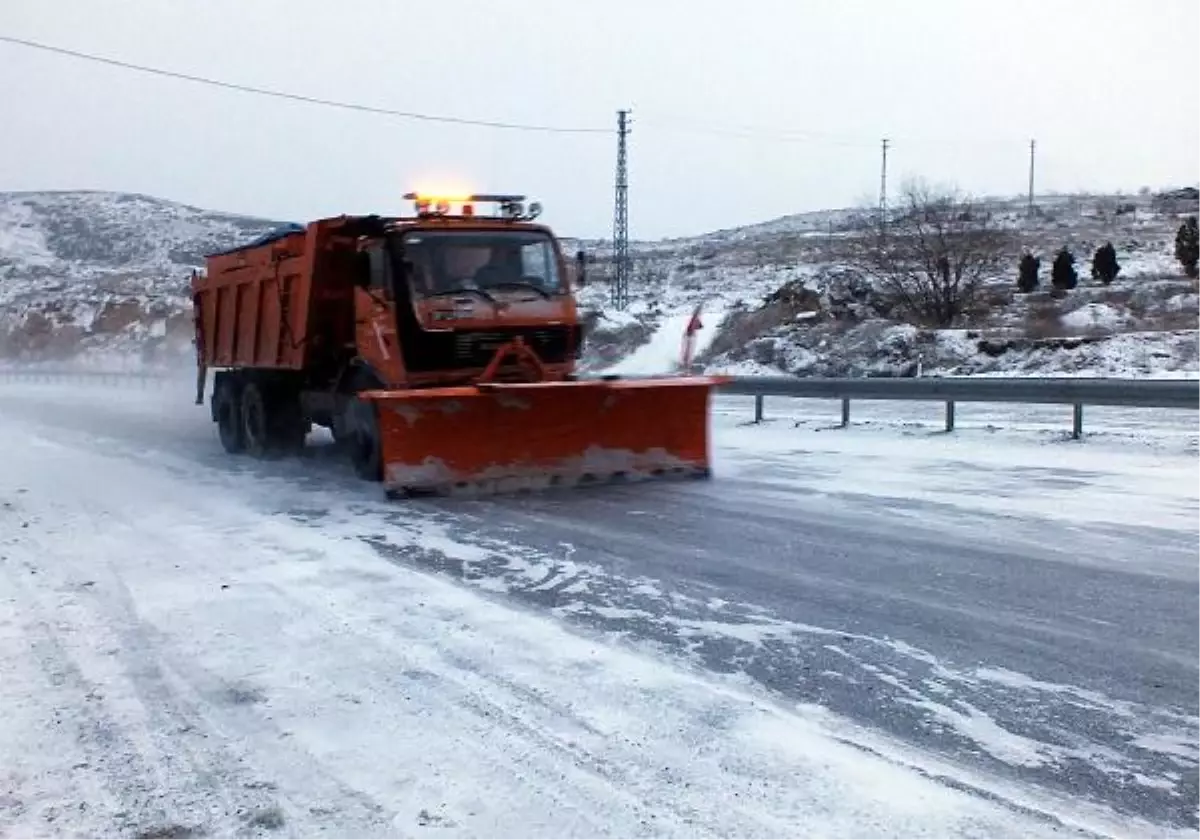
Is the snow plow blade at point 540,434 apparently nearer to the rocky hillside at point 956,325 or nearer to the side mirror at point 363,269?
the side mirror at point 363,269

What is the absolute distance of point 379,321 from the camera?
36.2 feet

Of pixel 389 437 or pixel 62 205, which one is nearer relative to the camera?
pixel 389 437

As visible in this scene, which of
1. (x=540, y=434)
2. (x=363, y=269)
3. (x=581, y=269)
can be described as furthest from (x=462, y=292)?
(x=581, y=269)

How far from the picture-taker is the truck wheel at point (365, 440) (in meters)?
11.0

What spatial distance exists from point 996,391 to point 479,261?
6.84 m

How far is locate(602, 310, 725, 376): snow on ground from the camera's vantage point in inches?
1165

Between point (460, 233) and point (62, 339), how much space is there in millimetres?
50041

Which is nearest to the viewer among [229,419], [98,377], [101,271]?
[229,419]

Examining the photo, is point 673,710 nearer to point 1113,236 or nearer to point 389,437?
point 389,437

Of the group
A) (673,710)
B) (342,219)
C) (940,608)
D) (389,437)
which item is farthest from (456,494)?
(673,710)

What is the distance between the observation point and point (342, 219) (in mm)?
12094

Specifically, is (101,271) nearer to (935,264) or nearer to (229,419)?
(935,264)

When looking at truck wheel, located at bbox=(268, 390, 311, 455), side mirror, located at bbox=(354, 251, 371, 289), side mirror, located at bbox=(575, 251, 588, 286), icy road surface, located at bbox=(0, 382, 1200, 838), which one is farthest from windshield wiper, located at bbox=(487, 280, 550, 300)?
truck wheel, located at bbox=(268, 390, 311, 455)

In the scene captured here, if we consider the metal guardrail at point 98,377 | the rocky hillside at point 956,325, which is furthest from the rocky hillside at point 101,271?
the rocky hillside at point 956,325
